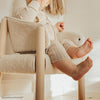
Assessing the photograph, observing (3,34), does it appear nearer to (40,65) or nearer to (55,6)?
(40,65)

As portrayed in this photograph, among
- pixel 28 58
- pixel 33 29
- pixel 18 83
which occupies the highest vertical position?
pixel 33 29

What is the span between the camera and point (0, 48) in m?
0.82

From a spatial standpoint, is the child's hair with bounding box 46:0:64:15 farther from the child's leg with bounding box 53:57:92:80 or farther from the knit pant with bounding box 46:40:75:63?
the child's leg with bounding box 53:57:92:80

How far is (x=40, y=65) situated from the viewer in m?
0.67

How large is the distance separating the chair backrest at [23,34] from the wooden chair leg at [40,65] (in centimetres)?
4

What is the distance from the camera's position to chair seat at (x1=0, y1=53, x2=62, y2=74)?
2.24 feet

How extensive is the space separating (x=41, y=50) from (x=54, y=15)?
40.8 inches

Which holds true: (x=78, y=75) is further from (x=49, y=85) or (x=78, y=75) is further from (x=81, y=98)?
(x=49, y=85)

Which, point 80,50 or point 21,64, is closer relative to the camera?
point 21,64

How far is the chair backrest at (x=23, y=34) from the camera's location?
2.41 ft

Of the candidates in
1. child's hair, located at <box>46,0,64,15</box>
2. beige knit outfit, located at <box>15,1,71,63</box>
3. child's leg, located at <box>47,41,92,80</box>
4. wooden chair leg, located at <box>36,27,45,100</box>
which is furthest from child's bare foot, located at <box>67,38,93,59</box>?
child's hair, located at <box>46,0,64,15</box>

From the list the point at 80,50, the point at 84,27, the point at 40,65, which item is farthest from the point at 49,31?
the point at 84,27

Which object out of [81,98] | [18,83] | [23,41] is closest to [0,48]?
[23,41]

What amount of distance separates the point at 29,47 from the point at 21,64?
4.0 inches
